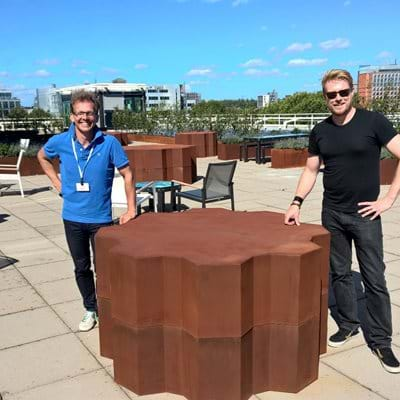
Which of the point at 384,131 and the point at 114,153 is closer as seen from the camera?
the point at 384,131

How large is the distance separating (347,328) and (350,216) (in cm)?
92

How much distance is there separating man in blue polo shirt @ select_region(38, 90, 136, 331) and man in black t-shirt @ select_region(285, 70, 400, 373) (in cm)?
133

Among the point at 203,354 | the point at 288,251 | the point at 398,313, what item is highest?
the point at 288,251

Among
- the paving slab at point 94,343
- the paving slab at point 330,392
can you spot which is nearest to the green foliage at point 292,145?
the paving slab at point 94,343

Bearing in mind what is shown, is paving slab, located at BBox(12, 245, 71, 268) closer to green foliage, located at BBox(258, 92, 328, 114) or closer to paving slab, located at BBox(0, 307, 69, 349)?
paving slab, located at BBox(0, 307, 69, 349)

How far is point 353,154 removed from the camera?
3143 mm

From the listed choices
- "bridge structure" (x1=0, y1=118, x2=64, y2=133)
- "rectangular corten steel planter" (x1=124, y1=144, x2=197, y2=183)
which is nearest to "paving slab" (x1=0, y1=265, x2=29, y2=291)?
"rectangular corten steel planter" (x1=124, y1=144, x2=197, y2=183)

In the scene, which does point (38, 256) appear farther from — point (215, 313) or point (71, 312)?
point (215, 313)

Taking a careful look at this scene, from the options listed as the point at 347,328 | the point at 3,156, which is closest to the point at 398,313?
the point at 347,328

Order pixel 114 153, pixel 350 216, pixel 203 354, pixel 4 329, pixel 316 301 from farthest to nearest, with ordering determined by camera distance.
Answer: pixel 4 329 → pixel 114 153 → pixel 350 216 → pixel 316 301 → pixel 203 354

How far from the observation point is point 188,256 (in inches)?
108

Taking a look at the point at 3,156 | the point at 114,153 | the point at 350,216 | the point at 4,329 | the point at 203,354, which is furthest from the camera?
the point at 3,156

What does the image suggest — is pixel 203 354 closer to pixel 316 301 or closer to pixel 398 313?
pixel 316 301

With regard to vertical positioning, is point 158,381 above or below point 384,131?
below
